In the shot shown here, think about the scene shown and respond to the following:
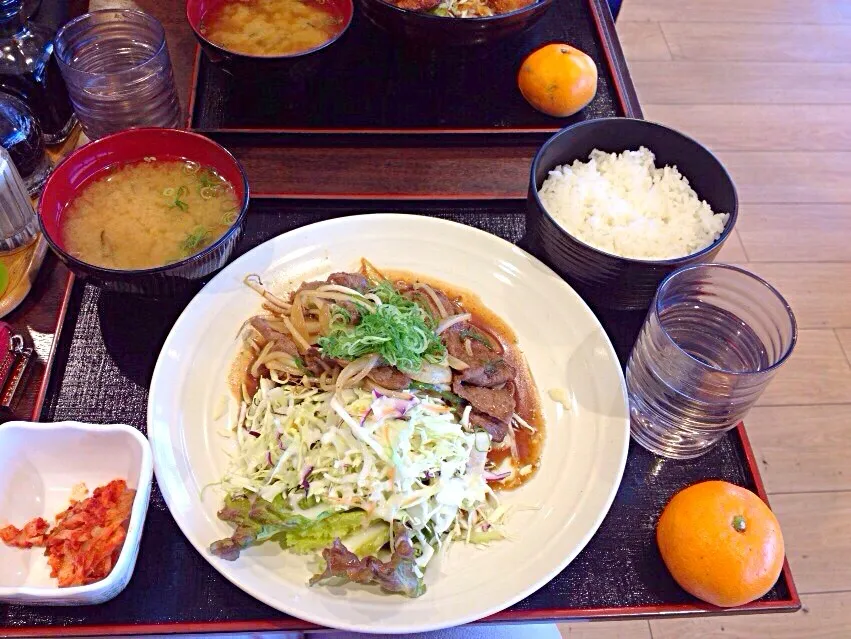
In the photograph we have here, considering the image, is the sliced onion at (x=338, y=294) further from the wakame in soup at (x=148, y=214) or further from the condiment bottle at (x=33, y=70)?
the condiment bottle at (x=33, y=70)

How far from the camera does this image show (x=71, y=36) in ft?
7.29

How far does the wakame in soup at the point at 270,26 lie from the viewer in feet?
7.82

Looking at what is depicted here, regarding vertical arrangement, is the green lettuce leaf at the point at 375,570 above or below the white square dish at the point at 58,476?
below

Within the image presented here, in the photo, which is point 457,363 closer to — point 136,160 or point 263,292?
point 263,292

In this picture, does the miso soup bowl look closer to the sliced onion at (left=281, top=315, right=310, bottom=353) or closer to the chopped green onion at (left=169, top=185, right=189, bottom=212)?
the chopped green onion at (left=169, top=185, right=189, bottom=212)

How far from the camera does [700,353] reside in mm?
1888

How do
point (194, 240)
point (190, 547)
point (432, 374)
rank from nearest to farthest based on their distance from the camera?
point (190, 547) < point (432, 374) < point (194, 240)

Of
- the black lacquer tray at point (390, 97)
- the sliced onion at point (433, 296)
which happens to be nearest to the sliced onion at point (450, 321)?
the sliced onion at point (433, 296)

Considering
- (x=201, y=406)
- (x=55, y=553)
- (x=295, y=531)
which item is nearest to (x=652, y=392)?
Answer: (x=295, y=531)

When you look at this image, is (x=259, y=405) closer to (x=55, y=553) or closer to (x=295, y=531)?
(x=295, y=531)

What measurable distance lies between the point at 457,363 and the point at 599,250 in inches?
18.9

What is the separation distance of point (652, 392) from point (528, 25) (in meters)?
1.31

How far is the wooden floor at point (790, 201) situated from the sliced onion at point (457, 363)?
130 cm

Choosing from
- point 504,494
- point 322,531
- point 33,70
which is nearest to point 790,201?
point 504,494
